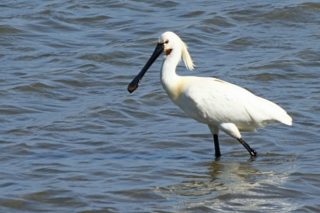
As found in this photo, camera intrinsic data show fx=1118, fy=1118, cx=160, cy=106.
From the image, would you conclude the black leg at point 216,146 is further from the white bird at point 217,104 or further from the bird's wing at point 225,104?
the bird's wing at point 225,104

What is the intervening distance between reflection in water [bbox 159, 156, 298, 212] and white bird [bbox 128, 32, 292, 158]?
424mm

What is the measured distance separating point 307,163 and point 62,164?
2431 millimetres

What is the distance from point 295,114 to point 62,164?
3.26 metres

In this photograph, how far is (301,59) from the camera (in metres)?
15.4

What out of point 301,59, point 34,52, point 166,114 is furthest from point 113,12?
point 166,114

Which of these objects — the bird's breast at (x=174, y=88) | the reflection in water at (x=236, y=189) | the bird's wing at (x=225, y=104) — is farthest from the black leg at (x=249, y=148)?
the bird's breast at (x=174, y=88)

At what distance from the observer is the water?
10.1 meters

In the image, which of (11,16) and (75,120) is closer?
(75,120)

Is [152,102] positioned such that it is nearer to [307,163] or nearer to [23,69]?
[23,69]

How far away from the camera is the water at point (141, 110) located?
1005cm

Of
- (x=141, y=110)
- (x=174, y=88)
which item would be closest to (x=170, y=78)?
(x=174, y=88)

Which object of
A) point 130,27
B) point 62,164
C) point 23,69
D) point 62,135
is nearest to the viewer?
point 62,164

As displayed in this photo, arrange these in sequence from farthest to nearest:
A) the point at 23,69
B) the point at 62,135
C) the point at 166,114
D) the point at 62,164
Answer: the point at 23,69
the point at 166,114
the point at 62,135
the point at 62,164

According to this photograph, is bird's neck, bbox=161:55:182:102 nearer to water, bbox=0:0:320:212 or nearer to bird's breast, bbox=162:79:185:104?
bird's breast, bbox=162:79:185:104
